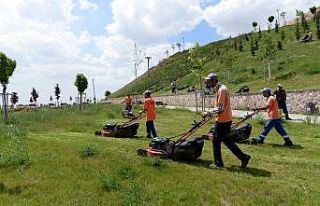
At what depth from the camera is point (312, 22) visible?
219 feet

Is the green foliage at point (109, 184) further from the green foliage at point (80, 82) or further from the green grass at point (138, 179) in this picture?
the green foliage at point (80, 82)

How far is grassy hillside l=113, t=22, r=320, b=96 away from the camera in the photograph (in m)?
42.5

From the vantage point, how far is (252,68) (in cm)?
5547

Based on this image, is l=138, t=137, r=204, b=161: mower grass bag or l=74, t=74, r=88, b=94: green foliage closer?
l=138, t=137, r=204, b=161: mower grass bag

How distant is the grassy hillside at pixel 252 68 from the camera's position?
42531 millimetres

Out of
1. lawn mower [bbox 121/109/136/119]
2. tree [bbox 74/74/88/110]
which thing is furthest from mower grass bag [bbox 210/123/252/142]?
tree [bbox 74/74/88/110]

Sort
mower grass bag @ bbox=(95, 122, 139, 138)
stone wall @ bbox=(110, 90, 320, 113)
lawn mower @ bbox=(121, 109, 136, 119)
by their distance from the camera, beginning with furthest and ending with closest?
1. stone wall @ bbox=(110, 90, 320, 113)
2. lawn mower @ bbox=(121, 109, 136, 119)
3. mower grass bag @ bbox=(95, 122, 139, 138)

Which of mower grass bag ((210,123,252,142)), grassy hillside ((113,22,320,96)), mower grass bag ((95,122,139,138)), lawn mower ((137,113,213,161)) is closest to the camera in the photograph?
lawn mower ((137,113,213,161))

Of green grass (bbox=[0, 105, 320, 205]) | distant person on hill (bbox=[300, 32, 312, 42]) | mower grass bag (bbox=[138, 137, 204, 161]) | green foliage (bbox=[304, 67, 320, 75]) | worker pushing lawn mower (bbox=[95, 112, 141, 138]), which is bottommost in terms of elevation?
green grass (bbox=[0, 105, 320, 205])

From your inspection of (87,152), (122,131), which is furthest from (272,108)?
(87,152)

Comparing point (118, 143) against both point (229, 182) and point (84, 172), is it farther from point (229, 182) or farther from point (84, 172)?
point (229, 182)

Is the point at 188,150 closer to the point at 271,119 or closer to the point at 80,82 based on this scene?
the point at 271,119

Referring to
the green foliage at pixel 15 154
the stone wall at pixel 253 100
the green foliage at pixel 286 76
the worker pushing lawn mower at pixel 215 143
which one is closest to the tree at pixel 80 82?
the stone wall at pixel 253 100

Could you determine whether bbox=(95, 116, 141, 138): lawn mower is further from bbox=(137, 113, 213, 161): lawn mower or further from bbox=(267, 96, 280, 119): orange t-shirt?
bbox=(137, 113, 213, 161): lawn mower
